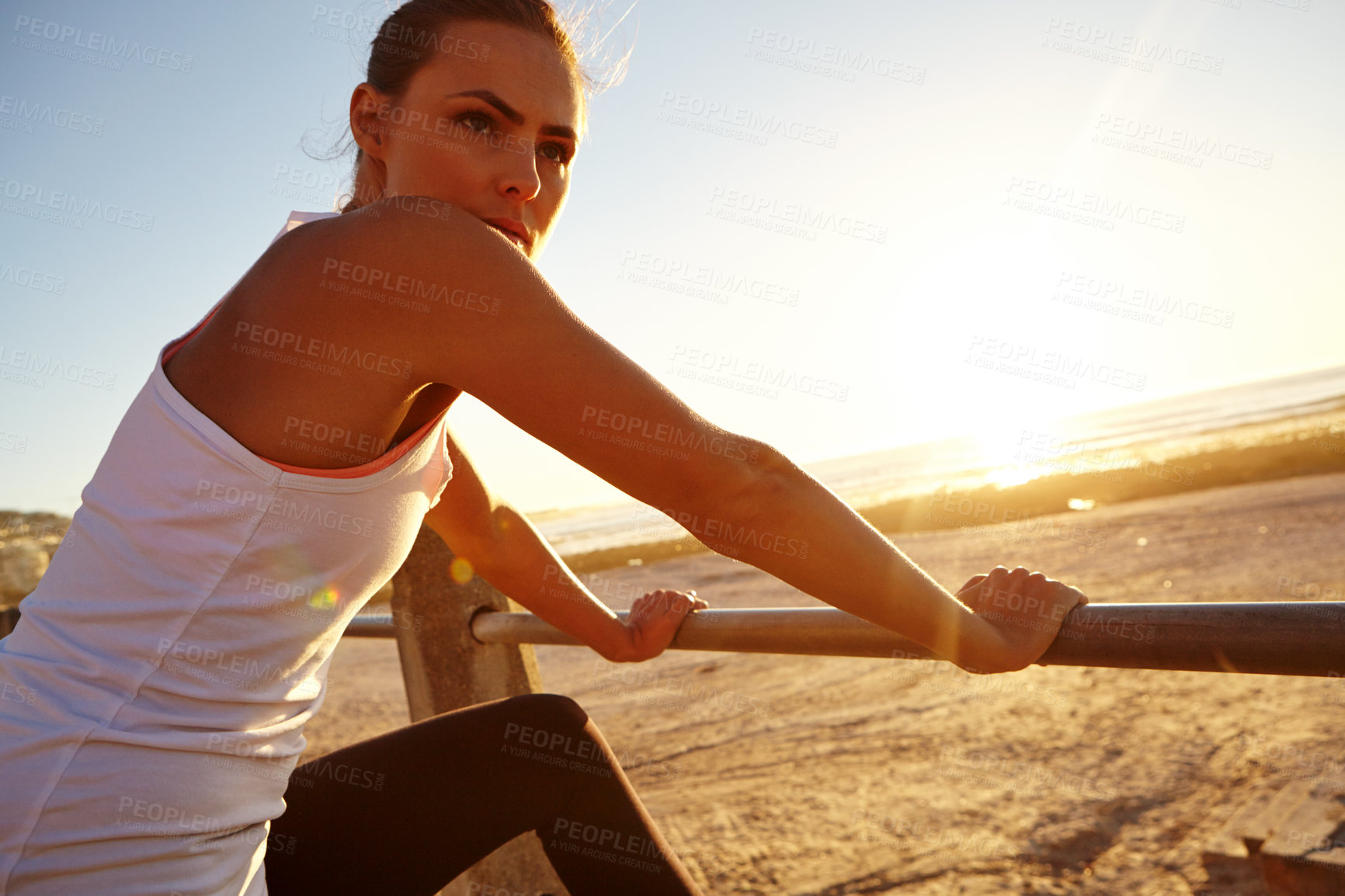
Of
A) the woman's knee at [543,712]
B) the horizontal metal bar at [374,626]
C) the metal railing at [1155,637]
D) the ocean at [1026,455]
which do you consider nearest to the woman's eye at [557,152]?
the metal railing at [1155,637]

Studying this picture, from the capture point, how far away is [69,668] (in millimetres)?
974

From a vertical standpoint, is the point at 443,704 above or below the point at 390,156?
below

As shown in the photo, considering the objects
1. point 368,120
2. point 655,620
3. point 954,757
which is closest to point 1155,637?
point 655,620

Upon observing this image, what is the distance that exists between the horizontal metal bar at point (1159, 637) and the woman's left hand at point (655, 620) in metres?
0.26

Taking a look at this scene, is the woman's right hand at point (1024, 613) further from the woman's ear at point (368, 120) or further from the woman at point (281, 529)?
the woman's ear at point (368, 120)

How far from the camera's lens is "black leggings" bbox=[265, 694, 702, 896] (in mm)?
1329

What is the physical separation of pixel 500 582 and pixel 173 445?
2.97ft

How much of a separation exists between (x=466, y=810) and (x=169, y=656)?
0.63 metres

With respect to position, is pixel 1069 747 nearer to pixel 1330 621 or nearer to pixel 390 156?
pixel 1330 621

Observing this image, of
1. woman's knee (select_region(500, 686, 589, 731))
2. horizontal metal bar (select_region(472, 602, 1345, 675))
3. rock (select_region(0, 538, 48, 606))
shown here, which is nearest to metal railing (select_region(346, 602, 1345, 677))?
horizontal metal bar (select_region(472, 602, 1345, 675))

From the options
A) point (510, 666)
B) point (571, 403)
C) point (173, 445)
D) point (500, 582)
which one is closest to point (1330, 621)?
point (571, 403)

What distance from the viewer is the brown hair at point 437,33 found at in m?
1.32

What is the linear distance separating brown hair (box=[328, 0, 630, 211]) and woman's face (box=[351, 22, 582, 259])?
0.01 meters

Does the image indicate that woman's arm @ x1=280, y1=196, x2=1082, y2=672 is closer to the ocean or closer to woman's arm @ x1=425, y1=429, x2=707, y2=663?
woman's arm @ x1=425, y1=429, x2=707, y2=663
